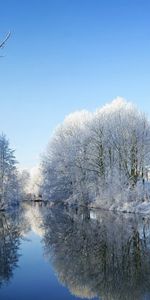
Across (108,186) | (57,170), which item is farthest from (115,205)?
(57,170)

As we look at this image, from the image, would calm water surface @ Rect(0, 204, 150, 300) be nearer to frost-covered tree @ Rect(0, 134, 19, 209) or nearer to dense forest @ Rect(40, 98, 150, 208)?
dense forest @ Rect(40, 98, 150, 208)

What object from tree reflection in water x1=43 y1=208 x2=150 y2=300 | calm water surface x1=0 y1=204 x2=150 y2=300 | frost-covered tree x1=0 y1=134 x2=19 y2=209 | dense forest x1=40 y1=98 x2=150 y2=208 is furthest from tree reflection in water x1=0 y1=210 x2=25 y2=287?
frost-covered tree x1=0 y1=134 x2=19 y2=209

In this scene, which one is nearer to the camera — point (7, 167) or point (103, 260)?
point (103, 260)

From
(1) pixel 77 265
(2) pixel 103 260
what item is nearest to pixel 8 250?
(1) pixel 77 265

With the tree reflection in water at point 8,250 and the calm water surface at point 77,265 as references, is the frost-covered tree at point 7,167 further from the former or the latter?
the calm water surface at point 77,265

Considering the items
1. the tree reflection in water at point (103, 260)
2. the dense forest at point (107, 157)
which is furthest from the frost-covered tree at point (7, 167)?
the tree reflection in water at point (103, 260)

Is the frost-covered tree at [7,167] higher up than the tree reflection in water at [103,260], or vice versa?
the frost-covered tree at [7,167]

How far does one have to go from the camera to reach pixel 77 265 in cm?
1619

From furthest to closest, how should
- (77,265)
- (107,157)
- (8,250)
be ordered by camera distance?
(107,157) < (8,250) < (77,265)

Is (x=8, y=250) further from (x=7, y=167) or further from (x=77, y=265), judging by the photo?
(x=7, y=167)

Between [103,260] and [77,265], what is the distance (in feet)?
4.42

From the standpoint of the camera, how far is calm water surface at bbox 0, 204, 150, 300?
1254 cm

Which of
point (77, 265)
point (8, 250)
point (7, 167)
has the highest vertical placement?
point (7, 167)

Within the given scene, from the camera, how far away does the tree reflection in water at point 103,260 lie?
12508 millimetres
